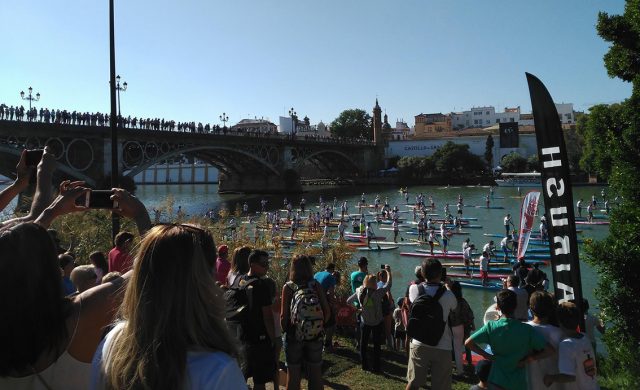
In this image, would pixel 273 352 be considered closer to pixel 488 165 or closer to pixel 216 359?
pixel 216 359

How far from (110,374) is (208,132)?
54.4 m

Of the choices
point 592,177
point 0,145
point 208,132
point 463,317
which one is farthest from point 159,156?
point 592,177

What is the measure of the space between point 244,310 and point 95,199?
6.33ft

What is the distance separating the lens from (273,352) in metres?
5.21

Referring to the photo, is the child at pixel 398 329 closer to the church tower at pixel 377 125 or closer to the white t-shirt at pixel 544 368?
the white t-shirt at pixel 544 368

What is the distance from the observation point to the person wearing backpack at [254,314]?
499 centimetres

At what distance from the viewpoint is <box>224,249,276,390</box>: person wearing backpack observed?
4.99 m

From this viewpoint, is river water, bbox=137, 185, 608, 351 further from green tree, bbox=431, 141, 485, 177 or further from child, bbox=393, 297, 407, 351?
green tree, bbox=431, 141, 485, 177

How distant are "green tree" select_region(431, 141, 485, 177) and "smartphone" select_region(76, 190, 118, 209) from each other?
8688cm

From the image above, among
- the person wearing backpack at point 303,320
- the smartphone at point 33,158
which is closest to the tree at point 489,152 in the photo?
the person wearing backpack at point 303,320

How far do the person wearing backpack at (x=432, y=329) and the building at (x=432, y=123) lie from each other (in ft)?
→ 427

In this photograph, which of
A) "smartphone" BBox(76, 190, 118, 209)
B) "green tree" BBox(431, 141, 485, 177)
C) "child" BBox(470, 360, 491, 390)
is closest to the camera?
"smartphone" BBox(76, 190, 118, 209)

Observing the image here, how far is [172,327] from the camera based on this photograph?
197cm

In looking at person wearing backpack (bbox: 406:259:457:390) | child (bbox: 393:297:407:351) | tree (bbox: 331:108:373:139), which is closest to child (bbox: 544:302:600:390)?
person wearing backpack (bbox: 406:259:457:390)
